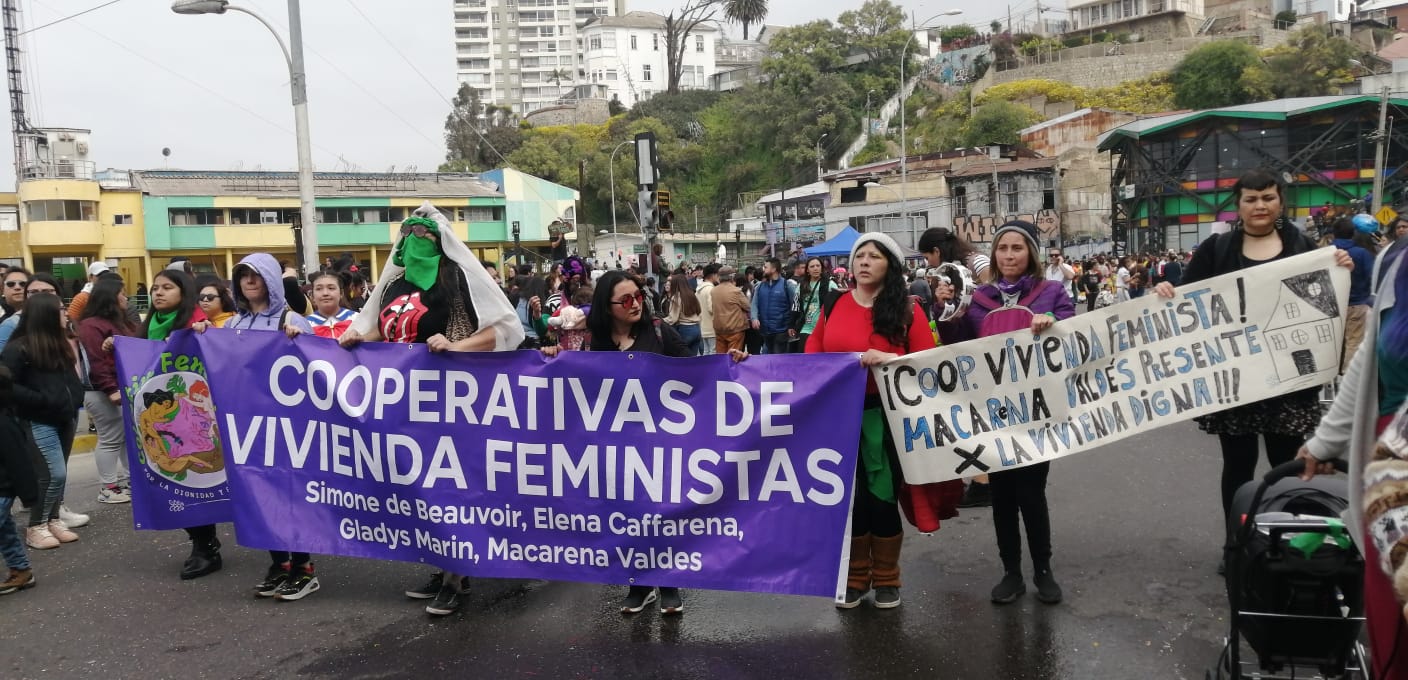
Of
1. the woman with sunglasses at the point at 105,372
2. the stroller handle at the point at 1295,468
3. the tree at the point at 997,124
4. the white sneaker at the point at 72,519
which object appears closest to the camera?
the stroller handle at the point at 1295,468

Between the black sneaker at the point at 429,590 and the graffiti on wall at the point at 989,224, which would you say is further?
the graffiti on wall at the point at 989,224

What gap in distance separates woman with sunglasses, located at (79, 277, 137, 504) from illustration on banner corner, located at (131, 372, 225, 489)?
5.17 ft

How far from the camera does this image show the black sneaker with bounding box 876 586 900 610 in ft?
15.1

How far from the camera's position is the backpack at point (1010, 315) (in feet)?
15.3

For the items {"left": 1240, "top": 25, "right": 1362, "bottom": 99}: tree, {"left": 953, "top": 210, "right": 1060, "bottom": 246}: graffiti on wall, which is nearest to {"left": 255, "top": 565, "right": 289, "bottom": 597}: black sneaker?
{"left": 953, "top": 210, "right": 1060, "bottom": 246}: graffiti on wall

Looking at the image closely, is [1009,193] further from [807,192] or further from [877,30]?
[877,30]

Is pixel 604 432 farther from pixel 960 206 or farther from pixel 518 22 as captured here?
pixel 518 22

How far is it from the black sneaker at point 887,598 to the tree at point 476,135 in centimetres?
8038

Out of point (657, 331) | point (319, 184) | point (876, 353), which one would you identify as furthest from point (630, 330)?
point (319, 184)

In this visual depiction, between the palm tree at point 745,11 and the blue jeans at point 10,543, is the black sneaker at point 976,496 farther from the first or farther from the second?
the palm tree at point 745,11

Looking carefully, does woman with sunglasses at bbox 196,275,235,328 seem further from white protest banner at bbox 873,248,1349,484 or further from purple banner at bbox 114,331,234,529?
white protest banner at bbox 873,248,1349,484

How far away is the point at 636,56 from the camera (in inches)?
4653

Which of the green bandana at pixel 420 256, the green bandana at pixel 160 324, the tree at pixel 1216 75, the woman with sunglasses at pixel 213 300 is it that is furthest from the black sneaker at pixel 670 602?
the tree at pixel 1216 75

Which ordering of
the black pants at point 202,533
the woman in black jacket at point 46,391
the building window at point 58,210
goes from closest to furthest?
the black pants at point 202,533
the woman in black jacket at point 46,391
the building window at point 58,210
